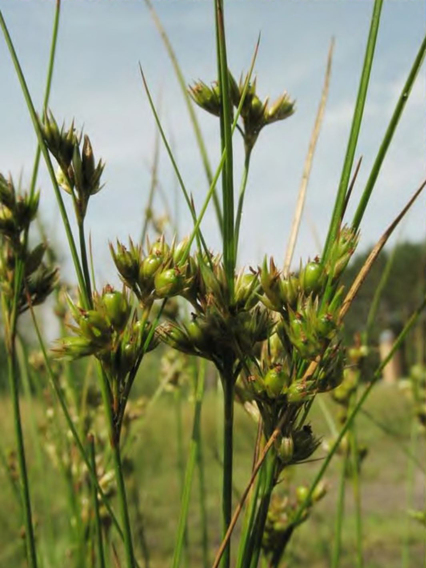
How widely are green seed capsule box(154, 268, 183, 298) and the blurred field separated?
1.93 feet

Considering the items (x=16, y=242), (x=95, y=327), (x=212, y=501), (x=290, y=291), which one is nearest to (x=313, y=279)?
(x=290, y=291)

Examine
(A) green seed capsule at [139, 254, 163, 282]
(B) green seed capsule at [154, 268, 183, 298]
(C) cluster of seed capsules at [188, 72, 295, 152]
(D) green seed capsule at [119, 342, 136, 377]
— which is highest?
(C) cluster of seed capsules at [188, 72, 295, 152]

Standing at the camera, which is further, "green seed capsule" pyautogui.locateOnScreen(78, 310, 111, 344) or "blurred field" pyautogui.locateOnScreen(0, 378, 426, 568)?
"blurred field" pyautogui.locateOnScreen(0, 378, 426, 568)

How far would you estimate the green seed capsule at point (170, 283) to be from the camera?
1.31 ft

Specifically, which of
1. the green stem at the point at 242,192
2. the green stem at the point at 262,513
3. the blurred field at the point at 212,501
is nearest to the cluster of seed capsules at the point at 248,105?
the green stem at the point at 242,192

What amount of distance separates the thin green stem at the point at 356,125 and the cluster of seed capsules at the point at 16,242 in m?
0.22

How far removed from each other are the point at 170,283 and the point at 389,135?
0.45ft

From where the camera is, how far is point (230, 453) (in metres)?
0.39

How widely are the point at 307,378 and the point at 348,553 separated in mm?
3163

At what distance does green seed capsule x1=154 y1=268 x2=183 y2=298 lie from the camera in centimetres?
40

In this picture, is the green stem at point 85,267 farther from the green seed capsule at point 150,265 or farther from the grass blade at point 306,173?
the grass blade at point 306,173

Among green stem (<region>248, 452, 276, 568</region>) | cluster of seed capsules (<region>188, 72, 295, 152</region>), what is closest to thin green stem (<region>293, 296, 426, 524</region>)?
green stem (<region>248, 452, 276, 568</region>)

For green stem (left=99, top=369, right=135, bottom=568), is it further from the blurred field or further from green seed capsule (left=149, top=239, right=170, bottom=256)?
the blurred field

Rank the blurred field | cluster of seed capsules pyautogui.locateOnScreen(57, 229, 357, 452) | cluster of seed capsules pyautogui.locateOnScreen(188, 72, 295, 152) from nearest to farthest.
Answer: cluster of seed capsules pyautogui.locateOnScreen(57, 229, 357, 452) < cluster of seed capsules pyautogui.locateOnScreen(188, 72, 295, 152) < the blurred field
